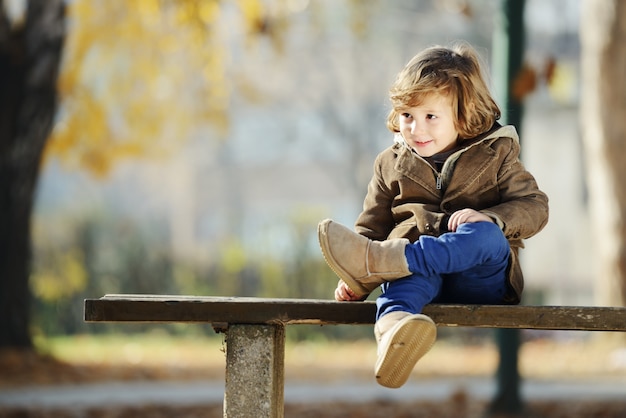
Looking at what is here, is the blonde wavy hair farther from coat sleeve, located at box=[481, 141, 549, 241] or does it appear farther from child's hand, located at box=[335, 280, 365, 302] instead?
child's hand, located at box=[335, 280, 365, 302]

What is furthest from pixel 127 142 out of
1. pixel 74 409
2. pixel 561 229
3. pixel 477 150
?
pixel 561 229

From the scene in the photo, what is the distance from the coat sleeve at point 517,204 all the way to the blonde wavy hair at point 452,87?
164 millimetres

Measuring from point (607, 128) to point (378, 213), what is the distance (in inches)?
314

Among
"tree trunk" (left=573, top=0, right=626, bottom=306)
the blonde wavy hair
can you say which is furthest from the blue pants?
"tree trunk" (left=573, top=0, right=626, bottom=306)

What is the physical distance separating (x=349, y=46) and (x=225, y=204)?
14374mm

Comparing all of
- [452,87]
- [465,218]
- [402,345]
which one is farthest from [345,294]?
[452,87]

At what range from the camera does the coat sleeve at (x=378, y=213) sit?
3.66 m

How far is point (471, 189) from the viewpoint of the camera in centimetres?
350

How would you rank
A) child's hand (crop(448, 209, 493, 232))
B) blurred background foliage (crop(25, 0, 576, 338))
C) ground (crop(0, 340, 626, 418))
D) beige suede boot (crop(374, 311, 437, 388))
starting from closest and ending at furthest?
beige suede boot (crop(374, 311, 437, 388)) < child's hand (crop(448, 209, 493, 232)) < ground (crop(0, 340, 626, 418)) < blurred background foliage (crop(25, 0, 576, 338))

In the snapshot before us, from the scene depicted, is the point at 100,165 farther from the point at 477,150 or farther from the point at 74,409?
the point at 477,150

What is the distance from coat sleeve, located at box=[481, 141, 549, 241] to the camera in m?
3.38

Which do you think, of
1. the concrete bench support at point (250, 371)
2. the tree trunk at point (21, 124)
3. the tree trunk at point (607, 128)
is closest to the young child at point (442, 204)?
the concrete bench support at point (250, 371)

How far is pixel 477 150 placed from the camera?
354cm

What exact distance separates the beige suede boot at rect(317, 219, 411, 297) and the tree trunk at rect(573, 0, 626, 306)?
8.25 m
